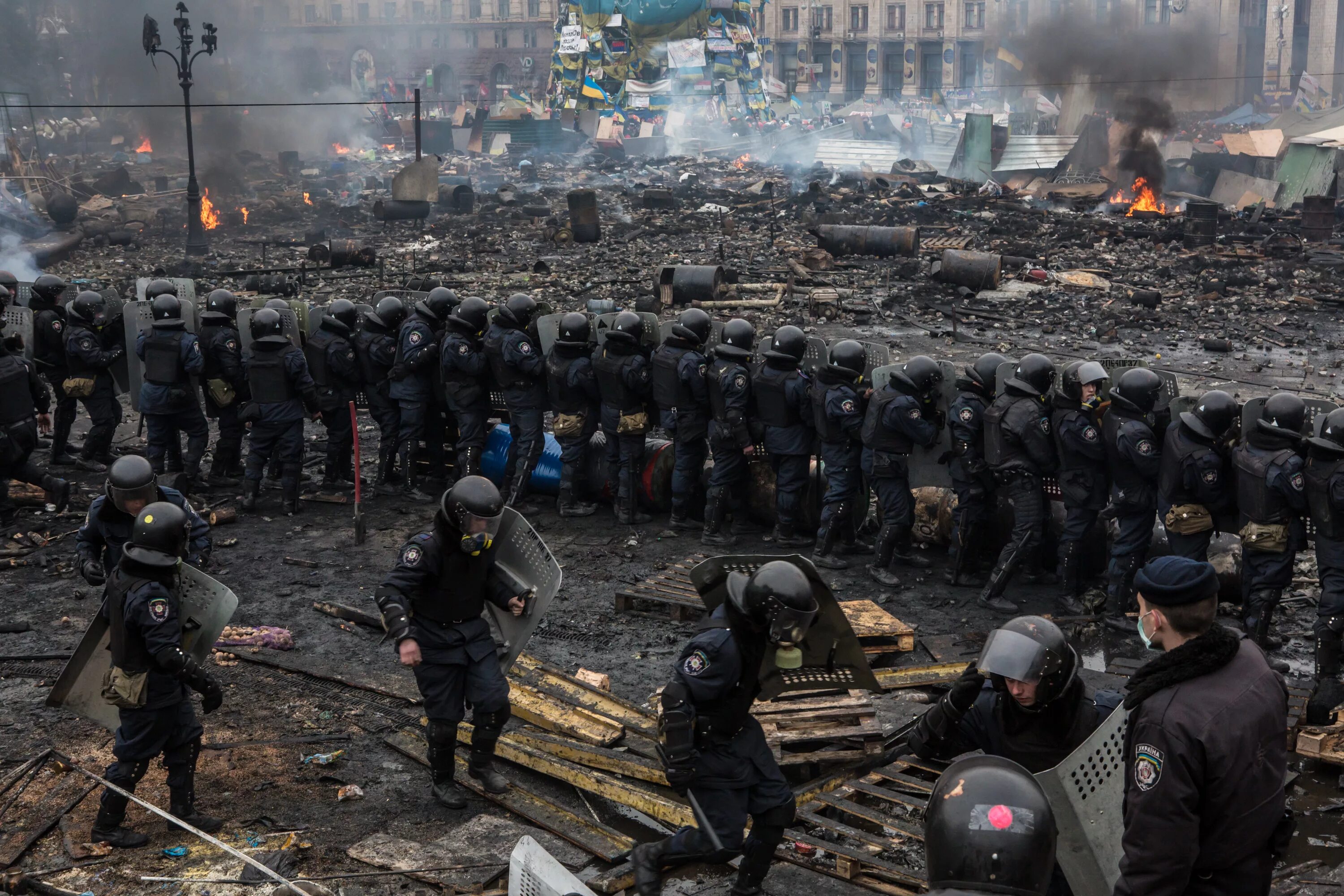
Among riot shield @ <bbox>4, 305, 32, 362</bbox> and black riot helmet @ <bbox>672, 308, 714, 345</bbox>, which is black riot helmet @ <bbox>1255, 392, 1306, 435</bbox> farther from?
riot shield @ <bbox>4, 305, 32, 362</bbox>

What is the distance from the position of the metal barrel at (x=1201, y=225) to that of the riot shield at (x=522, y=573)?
2273 cm

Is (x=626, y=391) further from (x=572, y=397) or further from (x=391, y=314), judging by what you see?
(x=391, y=314)

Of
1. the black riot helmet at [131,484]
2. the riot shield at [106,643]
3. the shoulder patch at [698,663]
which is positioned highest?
the black riot helmet at [131,484]

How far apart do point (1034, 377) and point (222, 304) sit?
7361 millimetres

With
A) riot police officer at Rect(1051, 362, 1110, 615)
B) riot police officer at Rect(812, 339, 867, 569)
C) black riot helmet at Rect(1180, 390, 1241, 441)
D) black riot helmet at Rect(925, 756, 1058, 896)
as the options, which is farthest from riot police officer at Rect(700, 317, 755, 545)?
black riot helmet at Rect(925, 756, 1058, 896)

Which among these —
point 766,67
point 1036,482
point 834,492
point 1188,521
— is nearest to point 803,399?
point 834,492

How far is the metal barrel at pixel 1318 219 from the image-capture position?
2659cm

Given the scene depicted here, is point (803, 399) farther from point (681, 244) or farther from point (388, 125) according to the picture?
point (388, 125)

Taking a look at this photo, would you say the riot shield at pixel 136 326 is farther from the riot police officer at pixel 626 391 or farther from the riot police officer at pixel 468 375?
the riot police officer at pixel 626 391

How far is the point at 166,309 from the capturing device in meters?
11.3

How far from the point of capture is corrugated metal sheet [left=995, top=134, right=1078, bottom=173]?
128 ft

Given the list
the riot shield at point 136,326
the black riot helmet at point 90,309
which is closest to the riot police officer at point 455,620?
the riot shield at point 136,326

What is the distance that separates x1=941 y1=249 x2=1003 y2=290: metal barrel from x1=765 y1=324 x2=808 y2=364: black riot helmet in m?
12.3

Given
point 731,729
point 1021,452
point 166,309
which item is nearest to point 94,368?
point 166,309
